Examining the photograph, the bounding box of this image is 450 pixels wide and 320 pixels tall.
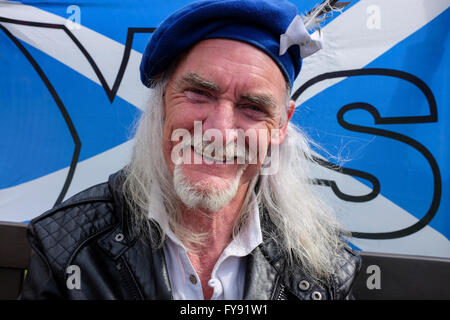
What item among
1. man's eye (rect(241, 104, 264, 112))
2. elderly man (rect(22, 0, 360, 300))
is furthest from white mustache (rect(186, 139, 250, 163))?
man's eye (rect(241, 104, 264, 112))

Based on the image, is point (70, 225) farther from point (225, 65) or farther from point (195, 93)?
point (225, 65)

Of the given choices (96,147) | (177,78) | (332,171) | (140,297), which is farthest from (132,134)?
(332,171)

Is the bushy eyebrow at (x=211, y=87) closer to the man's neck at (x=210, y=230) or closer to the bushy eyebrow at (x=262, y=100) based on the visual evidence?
the bushy eyebrow at (x=262, y=100)

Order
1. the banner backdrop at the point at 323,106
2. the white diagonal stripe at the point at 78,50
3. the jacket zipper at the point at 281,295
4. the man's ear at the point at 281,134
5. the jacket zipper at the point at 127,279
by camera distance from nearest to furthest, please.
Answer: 1. the jacket zipper at the point at 127,279
2. the jacket zipper at the point at 281,295
3. the man's ear at the point at 281,134
4. the banner backdrop at the point at 323,106
5. the white diagonal stripe at the point at 78,50

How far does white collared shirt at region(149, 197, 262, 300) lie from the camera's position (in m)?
1.07

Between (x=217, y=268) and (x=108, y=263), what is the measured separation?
39 cm

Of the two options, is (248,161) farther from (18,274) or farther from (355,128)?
(18,274)

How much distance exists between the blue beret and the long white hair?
16 cm

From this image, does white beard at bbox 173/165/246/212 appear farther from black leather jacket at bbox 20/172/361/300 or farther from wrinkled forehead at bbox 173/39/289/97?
wrinkled forehead at bbox 173/39/289/97

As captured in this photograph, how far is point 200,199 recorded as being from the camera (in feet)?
3.46

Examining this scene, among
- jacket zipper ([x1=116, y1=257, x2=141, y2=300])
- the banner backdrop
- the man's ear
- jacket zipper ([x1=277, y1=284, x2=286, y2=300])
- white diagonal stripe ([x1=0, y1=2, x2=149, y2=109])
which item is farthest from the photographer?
white diagonal stripe ([x1=0, y1=2, x2=149, y2=109])

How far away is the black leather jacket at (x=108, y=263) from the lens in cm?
100

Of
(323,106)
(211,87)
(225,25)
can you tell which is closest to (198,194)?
(211,87)

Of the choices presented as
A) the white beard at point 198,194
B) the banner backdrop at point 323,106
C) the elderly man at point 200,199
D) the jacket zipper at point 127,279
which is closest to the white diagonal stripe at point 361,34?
the banner backdrop at point 323,106
